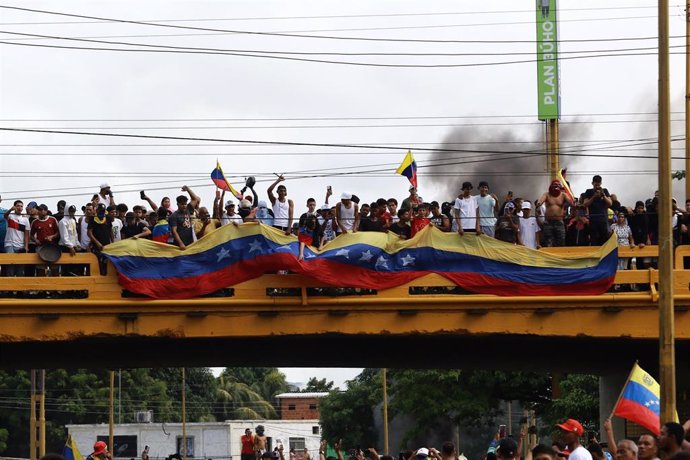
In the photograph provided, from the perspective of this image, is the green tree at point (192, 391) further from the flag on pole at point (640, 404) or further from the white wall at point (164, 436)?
the flag on pole at point (640, 404)

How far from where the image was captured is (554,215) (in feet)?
70.0

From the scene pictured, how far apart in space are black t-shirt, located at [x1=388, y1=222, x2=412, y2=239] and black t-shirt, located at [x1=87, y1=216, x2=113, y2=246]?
4.68m

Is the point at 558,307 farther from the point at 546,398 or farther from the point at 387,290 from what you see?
the point at 546,398

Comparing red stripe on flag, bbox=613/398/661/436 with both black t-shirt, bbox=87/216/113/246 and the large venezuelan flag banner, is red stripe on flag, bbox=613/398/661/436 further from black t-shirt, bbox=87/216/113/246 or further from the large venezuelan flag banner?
black t-shirt, bbox=87/216/113/246

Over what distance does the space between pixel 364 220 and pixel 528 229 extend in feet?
8.93

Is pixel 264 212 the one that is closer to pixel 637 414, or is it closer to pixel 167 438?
pixel 637 414

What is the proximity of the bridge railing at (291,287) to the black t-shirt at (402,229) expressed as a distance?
799mm

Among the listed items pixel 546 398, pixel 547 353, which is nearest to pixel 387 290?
pixel 547 353

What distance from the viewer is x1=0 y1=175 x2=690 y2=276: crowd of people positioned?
2129 centimetres

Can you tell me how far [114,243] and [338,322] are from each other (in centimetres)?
389

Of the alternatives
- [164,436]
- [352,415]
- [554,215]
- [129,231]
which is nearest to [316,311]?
[129,231]

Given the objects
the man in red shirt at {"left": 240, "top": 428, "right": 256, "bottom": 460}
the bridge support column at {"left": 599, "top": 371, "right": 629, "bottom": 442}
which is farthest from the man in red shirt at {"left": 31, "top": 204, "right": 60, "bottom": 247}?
the bridge support column at {"left": 599, "top": 371, "right": 629, "bottom": 442}

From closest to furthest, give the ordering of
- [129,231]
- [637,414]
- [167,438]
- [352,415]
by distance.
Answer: [637,414], [129,231], [167,438], [352,415]

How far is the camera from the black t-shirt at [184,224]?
2145 cm
